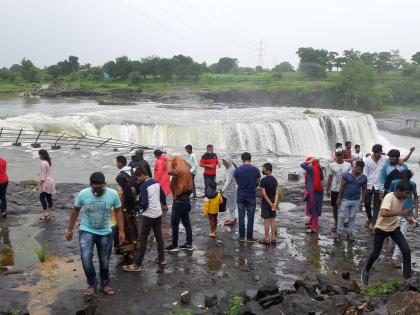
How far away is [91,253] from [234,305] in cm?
189

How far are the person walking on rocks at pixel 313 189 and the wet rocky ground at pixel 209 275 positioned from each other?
39cm

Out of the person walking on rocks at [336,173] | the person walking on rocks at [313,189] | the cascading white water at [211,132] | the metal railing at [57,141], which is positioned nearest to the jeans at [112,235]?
the person walking on rocks at [313,189]

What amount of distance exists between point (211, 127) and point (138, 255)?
20.5 metres

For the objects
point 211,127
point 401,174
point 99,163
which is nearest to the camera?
point 401,174

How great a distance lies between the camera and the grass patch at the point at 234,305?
16.7ft

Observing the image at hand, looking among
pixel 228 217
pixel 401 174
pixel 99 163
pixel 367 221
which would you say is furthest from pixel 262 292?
pixel 99 163

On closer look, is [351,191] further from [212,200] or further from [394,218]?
[212,200]

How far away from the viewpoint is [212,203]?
8.03m

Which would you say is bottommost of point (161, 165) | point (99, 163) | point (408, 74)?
point (99, 163)

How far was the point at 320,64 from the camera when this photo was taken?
81.2 meters

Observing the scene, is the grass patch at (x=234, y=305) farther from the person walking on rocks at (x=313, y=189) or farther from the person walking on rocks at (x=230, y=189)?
the person walking on rocks at (x=313, y=189)

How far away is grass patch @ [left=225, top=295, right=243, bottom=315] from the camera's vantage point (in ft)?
16.7

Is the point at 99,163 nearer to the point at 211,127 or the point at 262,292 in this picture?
the point at 211,127

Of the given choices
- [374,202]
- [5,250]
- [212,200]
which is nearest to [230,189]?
[212,200]
